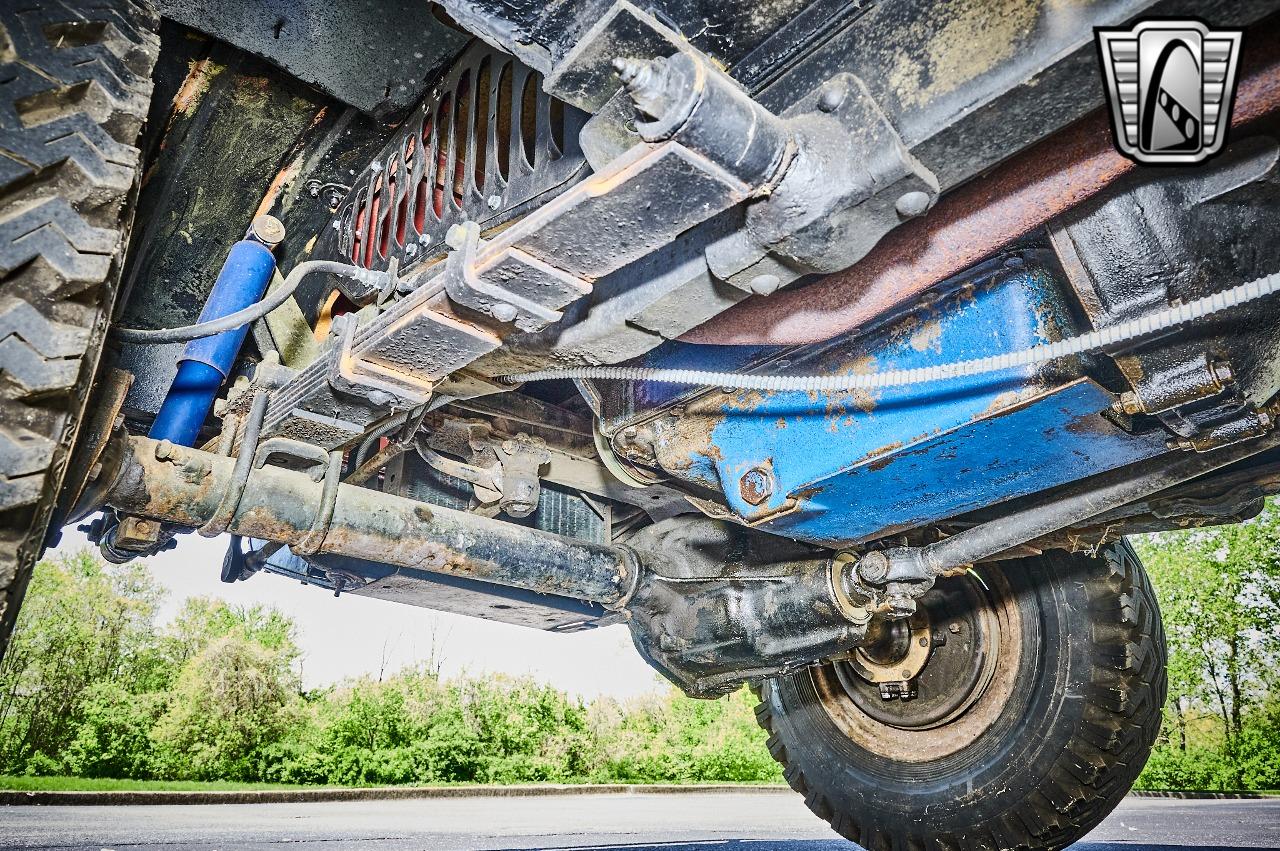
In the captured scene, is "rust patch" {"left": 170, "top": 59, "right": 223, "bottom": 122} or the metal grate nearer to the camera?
the metal grate

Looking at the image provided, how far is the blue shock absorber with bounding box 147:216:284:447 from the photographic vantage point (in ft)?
5.32

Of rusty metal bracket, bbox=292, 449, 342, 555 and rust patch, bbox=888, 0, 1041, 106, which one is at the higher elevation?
rust patch, bbox=888, 0, 1041, 106

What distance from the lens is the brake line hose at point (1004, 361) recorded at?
2.44 ft

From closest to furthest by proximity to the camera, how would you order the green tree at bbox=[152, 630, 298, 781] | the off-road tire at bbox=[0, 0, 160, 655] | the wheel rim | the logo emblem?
the logo emblem < the off-road tire at bbox=[0, 0, 160, 655] < the wheel rim < the green tree at bbox=[152, 630, 298, 781]

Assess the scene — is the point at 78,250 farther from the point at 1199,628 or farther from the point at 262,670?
the point at 1199,628

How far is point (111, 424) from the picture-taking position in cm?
110

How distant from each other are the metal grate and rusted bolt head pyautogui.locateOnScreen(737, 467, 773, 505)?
2.22ft

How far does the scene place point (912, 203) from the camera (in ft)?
2.46

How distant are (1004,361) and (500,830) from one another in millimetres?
3933

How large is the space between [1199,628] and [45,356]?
17891 mm

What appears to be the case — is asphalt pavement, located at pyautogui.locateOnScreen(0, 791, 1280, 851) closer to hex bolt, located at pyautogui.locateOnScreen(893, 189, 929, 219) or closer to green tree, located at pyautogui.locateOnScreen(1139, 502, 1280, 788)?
hex bolt, located at pyautogui.locateOnScreen(893, 189, 929, 219)

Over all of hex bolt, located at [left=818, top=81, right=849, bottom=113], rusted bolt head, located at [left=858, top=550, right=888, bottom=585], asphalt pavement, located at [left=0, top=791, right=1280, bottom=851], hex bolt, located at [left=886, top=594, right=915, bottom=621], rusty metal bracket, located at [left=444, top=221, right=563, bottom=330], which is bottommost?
asphalt pavement, located at [left=0, top=791, right=1280, bottom=851]

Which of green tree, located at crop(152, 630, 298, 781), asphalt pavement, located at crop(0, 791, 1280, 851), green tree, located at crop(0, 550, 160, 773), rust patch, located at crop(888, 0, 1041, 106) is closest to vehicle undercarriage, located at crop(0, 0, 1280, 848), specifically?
rust patch, located at crop(888, 0, 1041, 106)

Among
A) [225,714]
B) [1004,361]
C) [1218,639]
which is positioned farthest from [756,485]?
[1218,639]
